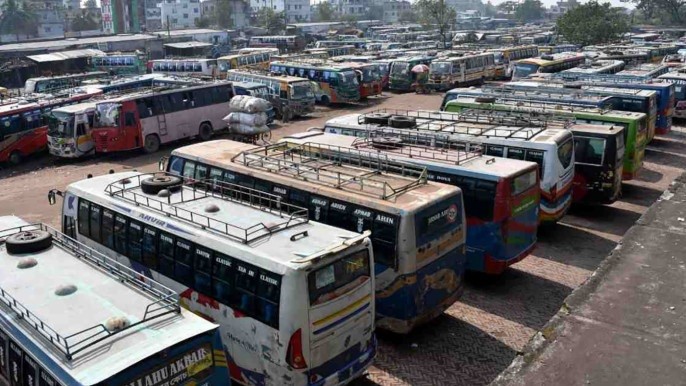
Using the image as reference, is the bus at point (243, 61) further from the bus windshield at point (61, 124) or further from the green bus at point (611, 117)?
the green bus at point (611, 117)

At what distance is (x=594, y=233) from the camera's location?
14.9 meters

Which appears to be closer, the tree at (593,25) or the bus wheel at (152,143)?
the bus wheel at (152,143)

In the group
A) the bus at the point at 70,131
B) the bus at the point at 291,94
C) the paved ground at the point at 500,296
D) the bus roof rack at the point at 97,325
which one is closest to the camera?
Answer: the bus roof rack at the point at 97,325

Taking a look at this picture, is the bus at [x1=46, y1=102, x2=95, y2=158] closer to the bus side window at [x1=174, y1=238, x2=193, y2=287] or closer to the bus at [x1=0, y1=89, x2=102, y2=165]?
the bus at [x1=0, y1=89, x2=102, y2=165]

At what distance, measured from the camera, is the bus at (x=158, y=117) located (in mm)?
23000

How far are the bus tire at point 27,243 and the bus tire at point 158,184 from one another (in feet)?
6.30

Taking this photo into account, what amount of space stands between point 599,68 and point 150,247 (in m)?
28.5

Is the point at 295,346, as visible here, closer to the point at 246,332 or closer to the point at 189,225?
the point at 246,332

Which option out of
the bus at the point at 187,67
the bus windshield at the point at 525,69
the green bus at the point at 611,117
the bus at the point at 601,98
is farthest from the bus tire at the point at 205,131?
the bus windshield at the point at 525,69

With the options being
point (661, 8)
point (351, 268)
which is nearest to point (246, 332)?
point (351, 268)

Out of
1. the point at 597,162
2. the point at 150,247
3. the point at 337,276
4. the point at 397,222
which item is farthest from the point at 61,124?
the point at 337,276

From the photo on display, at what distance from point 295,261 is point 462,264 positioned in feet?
12.9

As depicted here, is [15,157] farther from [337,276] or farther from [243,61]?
[243,61]

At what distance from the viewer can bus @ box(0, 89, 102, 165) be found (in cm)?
2294
